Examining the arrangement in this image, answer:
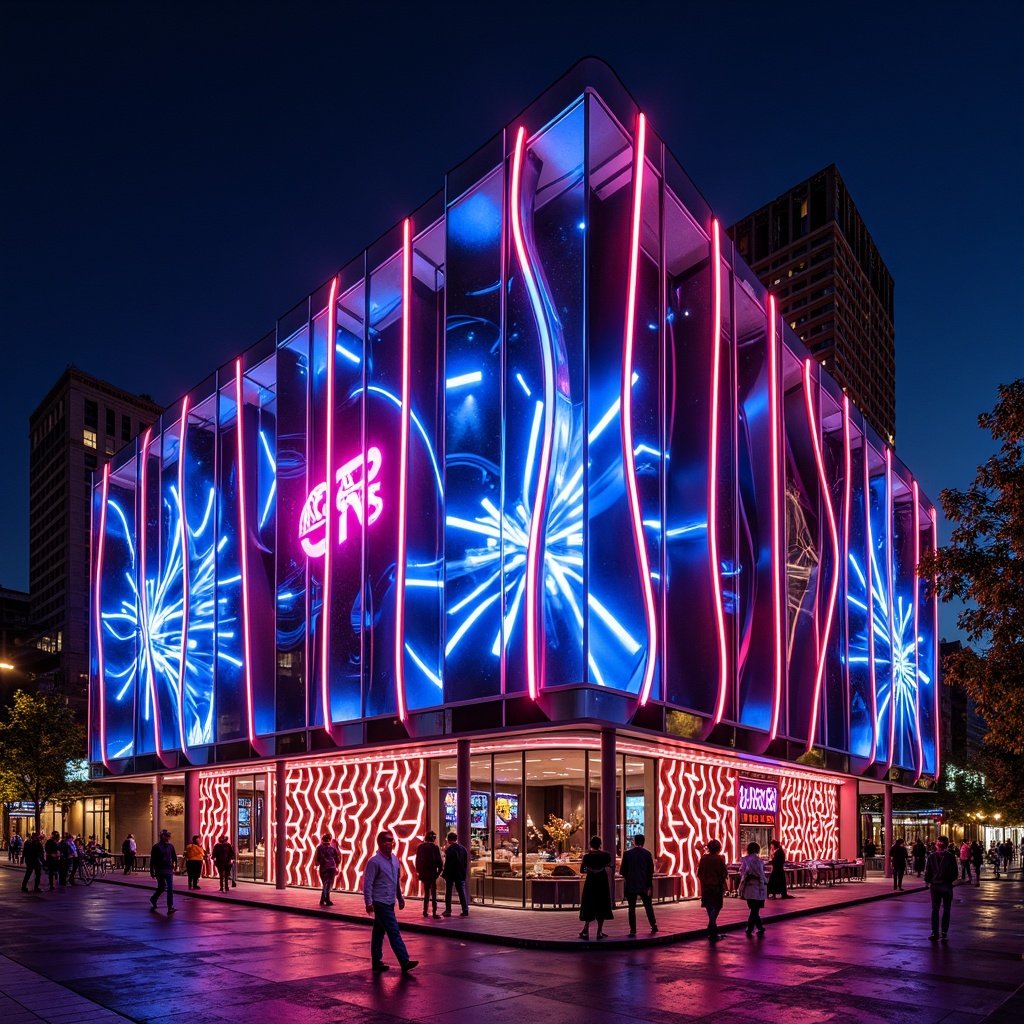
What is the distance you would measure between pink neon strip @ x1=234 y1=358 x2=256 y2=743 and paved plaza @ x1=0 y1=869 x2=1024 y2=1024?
9.59 metres

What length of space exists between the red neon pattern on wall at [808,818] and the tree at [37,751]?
1545 inches

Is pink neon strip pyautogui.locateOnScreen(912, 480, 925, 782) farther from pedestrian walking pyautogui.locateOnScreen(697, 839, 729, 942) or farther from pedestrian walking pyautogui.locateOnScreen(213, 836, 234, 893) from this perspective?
pedestrian walking pyautogui.locateOnScreen(697, 839, 729, 942)

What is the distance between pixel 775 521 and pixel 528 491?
11.4 m

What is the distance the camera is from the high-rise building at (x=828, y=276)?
125m

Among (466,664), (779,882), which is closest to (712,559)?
(466,664)

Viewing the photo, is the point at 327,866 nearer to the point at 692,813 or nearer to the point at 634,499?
the point at 692,813

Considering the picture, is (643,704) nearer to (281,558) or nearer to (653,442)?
(653,442)

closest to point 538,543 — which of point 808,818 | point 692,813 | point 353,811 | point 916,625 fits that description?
point 692,813

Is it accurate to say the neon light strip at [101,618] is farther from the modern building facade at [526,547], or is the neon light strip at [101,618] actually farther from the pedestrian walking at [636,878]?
the pedestrian walking at [636,878]

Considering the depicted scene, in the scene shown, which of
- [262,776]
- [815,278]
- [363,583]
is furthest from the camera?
[815,278]

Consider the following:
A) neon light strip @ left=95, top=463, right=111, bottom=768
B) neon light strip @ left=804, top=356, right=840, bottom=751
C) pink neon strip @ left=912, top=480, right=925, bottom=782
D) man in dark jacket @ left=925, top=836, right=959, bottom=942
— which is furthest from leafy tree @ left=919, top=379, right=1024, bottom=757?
neon light strip @ left=95, top=463, right=111, bottom=768

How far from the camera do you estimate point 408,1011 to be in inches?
438

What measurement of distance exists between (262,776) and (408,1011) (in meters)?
24.8

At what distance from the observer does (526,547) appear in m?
22.6
